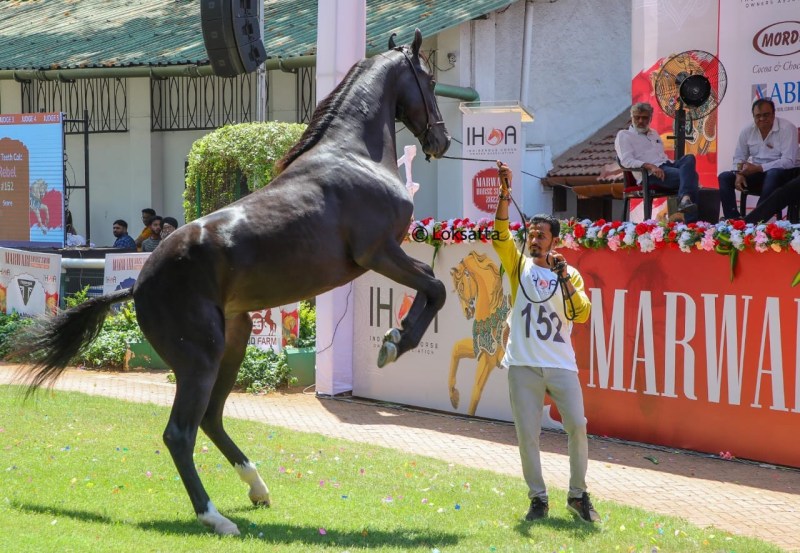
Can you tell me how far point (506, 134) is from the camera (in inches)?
495

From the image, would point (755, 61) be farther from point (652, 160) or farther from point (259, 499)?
point (259, 499)

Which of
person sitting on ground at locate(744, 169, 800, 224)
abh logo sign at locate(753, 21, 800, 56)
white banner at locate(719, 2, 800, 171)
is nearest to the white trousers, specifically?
person sitting on ground at locate(744, 169, 800, 224)

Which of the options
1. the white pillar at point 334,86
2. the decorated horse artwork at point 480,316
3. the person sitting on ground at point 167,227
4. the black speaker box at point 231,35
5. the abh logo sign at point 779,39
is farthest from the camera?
the person sitting on ground at point 167,227

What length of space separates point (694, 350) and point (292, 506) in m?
4.18

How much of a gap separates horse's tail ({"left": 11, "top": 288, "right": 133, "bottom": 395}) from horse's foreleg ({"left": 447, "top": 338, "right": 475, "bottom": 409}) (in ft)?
16.5

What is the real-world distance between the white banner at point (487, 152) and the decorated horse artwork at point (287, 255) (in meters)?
5.87

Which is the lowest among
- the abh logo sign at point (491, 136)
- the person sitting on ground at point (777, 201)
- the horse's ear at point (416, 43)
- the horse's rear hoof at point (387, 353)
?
the horse's rear hoof at point (387, 353)

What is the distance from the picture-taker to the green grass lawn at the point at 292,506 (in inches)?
234

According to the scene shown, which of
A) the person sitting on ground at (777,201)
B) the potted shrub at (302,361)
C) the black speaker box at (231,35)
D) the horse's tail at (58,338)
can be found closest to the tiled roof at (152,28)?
the black speaker box at (231,35)

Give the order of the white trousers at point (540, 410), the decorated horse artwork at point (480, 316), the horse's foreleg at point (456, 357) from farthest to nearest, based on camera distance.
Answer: the horse's foreleg at point (456, 357), the decorated horse artwork at point (480, 316), the white trousers at point (540, 410)

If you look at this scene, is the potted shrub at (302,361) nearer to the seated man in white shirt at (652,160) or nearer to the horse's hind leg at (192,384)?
the seated man in white shirt at (652,160)

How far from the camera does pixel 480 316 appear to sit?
36.5 feet

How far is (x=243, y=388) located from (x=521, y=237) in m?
4.40

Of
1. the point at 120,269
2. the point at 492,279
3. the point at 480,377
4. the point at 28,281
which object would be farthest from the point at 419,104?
the point at 28,281
